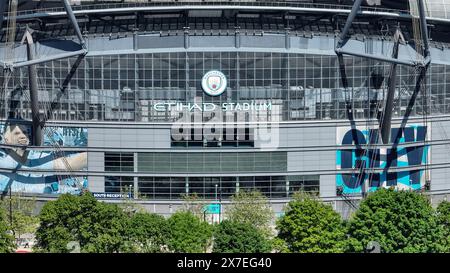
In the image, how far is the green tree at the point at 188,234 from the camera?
58.6 m

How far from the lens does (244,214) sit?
68.9m

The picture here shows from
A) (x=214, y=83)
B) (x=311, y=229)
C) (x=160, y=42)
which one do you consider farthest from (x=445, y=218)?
(x=160, y=42)

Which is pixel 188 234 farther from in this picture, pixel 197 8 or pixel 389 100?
pixel 389 100

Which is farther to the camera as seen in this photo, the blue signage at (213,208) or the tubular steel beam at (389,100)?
the tubular steel beam at (389,100)

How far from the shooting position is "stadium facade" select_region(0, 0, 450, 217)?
7631cm

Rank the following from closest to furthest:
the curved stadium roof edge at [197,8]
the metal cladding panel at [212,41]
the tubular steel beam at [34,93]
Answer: the curved stadium roof edge at [197,8] < the tubular steel beam at [34,93] < the metal cladding panel at [212,41]

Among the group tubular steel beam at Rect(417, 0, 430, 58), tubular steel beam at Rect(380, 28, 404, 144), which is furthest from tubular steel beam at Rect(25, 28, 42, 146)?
tubular steel beam at Rect(417, 0, 430, 58)

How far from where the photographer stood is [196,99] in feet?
252

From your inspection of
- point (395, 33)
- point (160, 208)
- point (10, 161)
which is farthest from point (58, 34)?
point (395, 33)

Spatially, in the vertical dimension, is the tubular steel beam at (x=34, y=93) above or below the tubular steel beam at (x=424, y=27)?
below

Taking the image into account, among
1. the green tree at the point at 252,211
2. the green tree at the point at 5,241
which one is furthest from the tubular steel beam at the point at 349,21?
the green tree at the point at 5,241

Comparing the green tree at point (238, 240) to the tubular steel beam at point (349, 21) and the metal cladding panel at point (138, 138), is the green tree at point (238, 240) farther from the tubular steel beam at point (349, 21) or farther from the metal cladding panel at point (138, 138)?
the tubular steel beam at point (349, 21)

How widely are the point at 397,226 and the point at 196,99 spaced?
77.3 ft

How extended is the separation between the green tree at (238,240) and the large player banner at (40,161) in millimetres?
21876
